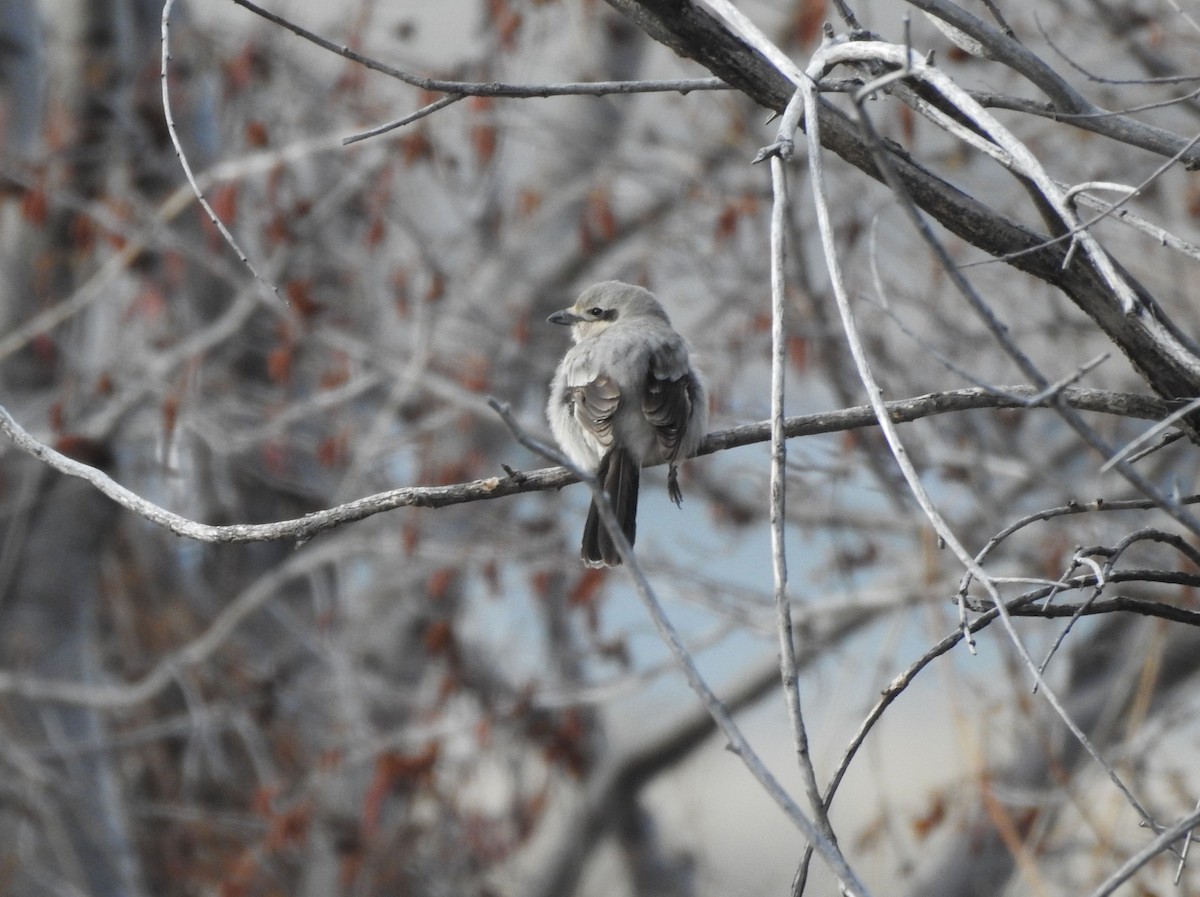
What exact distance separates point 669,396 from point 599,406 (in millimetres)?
215

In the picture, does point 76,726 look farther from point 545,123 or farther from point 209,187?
point 545,123

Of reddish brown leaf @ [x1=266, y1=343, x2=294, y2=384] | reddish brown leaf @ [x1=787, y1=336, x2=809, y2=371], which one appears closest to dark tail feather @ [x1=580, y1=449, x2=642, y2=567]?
reddish brown leaf @ [x1=787, y1=336, x2=809, y2=371]

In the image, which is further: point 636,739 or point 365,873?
point 636,739

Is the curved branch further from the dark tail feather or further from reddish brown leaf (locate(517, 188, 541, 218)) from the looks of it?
reddish brown leaf (locate(517, 188, 541, 218))

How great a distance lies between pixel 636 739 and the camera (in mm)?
9570

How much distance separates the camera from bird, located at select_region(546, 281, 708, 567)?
417 centimetres

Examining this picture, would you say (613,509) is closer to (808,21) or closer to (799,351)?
(799,351)

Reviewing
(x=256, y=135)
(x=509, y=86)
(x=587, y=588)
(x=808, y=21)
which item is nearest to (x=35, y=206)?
(x=256, y=135)

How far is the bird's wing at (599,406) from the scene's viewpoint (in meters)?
4.25

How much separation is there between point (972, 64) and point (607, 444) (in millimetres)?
3508

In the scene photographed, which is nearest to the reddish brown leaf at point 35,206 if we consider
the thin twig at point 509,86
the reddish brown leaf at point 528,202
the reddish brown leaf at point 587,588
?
the reddish brown leaf at point 528,202

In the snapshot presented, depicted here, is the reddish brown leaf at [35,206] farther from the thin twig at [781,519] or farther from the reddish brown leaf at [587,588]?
the thin twig at [781,519]

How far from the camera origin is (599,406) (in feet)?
14.0

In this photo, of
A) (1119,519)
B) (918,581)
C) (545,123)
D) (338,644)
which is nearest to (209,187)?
(545,123)
